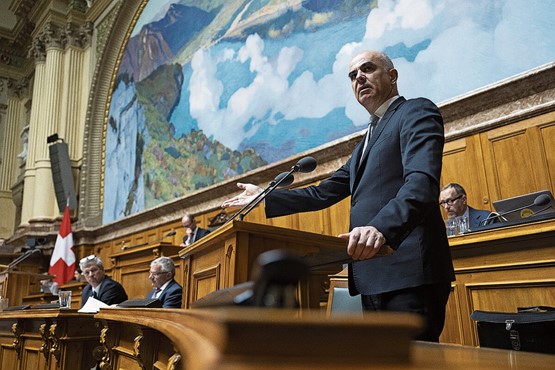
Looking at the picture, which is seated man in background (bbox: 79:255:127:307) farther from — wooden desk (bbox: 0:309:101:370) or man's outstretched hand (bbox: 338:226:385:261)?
man's outstretched hand (bbox: 338:226:385:261)

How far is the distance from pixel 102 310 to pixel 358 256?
1997mm

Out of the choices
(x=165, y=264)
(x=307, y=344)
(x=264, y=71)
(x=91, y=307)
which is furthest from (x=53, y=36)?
(x=307, y=344)

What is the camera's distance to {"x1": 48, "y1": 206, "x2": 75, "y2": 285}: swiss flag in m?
8.83

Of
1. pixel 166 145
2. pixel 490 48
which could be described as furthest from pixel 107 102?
pixel 490 48

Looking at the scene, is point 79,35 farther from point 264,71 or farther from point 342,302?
point 342,302

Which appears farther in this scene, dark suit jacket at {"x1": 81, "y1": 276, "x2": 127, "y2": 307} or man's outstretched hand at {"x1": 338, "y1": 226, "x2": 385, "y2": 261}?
dark suit jacket at {"x1": 81, "y1": 276, "x2": 127, "y2": 307}

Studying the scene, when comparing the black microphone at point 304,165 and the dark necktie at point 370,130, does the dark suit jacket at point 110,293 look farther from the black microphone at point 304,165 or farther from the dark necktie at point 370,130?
the dark necktie at point 370,130

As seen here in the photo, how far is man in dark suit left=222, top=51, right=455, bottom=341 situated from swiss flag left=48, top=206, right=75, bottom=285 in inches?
327

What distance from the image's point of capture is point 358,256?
109cm

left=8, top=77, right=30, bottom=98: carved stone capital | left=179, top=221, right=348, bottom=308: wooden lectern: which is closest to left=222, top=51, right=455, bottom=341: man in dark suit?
left=179, top=221, right=348, bottom=308: wooden lectern

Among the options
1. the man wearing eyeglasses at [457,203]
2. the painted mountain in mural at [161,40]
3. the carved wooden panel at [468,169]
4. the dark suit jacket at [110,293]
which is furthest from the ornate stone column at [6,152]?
the man wearing eyeglasses at [457,203]

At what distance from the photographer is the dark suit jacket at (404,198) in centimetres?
126

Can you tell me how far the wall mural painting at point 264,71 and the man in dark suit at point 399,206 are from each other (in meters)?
2.71

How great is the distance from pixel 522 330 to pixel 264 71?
16.2 feet
